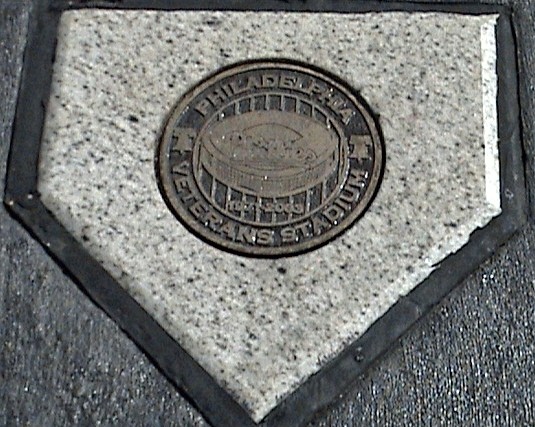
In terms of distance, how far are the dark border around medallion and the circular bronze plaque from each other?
220 mm

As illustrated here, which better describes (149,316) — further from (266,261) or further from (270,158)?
(270,158)

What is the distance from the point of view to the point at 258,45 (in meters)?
1.96

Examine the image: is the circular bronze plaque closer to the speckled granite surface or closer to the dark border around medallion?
the speckled granite surface

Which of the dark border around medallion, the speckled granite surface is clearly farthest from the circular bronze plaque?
the dark border around medallion

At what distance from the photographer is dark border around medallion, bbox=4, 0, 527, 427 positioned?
63.9 inches

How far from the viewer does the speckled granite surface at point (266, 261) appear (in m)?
1.67

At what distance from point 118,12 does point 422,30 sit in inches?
29.4

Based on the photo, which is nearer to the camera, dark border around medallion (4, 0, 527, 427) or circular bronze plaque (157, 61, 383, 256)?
dark border around medallion (4, 0, 527, 427)

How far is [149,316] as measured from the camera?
66.8 inches

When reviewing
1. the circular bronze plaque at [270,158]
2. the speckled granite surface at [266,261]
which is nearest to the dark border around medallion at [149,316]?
the speckled granite surface at [266,261]

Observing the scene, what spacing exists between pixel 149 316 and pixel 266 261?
0.89 ft

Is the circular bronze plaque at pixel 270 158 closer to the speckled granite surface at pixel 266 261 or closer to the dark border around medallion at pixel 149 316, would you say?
the speckled granite surface at pixel 266 261

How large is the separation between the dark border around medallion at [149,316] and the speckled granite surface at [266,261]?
0.03 metres

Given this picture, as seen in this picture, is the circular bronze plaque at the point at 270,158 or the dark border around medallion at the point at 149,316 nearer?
the dark border around medallion at the point at 149,316
